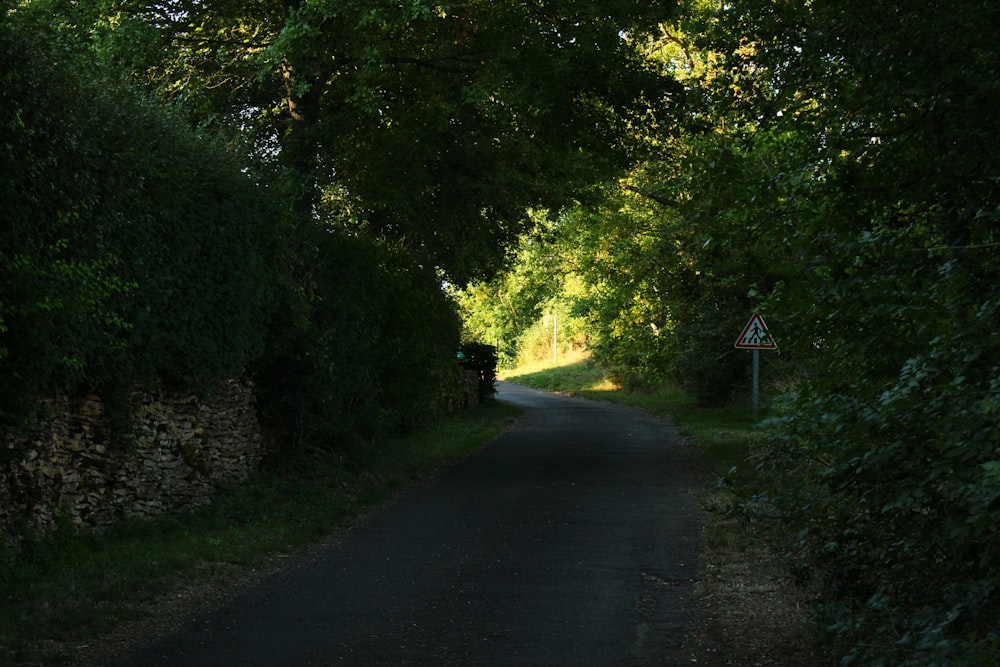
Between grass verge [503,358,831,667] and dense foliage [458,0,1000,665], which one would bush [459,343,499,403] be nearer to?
grass verge [503,358,831,667]

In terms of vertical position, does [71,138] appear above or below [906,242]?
above


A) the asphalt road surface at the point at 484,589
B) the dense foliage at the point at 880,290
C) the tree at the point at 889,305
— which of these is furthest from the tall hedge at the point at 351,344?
the tree at the point at 889,305

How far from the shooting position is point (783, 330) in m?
6.85

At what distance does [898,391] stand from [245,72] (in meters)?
15.7

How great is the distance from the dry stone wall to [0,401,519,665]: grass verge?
219 mm

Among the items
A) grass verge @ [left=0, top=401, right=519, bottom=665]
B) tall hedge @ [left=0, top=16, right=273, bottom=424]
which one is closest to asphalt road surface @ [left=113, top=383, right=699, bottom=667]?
grass verge @ [left=0, top=401, right=519, bottom=665]

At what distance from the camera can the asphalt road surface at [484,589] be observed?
22.2ft

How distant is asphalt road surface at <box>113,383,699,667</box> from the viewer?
6.76 metres

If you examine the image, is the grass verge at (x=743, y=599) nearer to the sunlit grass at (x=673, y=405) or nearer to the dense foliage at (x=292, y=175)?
the sunlit grass at (x=673, y=405)

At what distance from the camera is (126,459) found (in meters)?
10.5

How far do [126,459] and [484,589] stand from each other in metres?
4.17

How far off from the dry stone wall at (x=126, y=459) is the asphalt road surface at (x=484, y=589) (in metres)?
2.02

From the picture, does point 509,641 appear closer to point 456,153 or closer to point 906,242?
point 906,242

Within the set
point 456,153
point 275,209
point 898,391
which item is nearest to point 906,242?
point 898,391
